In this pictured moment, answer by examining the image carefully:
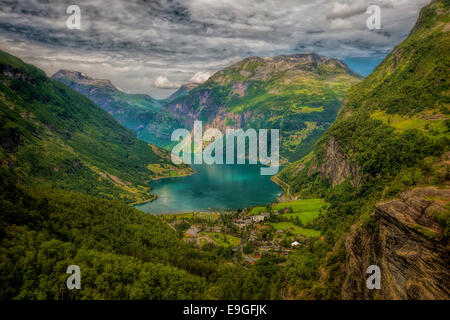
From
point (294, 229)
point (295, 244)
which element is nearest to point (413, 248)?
point (295, 244)

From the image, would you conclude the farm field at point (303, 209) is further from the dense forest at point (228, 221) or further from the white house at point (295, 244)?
the white house at point (295, 244)

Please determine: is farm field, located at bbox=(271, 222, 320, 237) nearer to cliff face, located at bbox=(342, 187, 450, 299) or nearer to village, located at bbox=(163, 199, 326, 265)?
village, located at bbox=(163, 199, 326, 265)

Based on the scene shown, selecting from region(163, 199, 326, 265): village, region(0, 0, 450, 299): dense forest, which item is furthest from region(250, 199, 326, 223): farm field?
region(0, 0, 450, 299): dense forest

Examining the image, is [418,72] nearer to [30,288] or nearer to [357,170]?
[357,170]

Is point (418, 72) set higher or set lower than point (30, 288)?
higher

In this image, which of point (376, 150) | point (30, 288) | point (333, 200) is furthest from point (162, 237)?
point (376, 150)
